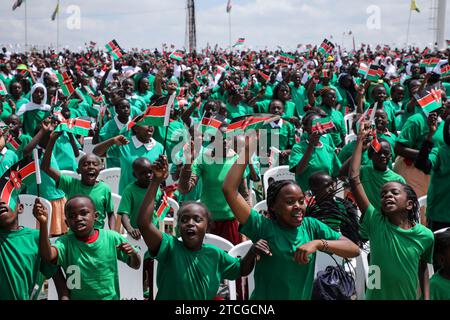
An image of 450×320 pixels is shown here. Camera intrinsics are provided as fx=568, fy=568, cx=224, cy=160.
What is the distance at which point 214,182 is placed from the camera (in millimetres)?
5191

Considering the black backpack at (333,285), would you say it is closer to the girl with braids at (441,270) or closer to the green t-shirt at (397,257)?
Result: the green t-shirt at (397,257)

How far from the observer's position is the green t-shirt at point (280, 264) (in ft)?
10.4

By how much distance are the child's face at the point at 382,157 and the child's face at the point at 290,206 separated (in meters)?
1.85

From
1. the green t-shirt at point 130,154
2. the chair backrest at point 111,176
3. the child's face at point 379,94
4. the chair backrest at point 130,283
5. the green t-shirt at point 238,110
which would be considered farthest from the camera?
the green t-shirt at point 238,110

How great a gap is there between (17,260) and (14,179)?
61cm

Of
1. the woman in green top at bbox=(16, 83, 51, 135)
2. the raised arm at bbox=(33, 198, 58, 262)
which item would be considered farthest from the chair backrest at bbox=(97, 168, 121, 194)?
the raised arm at bbox=(33, 198, 58, 262)

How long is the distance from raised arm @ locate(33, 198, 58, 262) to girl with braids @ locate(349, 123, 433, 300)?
1.96 metres

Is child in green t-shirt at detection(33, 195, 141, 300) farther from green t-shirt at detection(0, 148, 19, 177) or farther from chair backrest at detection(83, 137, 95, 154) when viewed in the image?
chair backrest at detection(83, 137, 95, 154)

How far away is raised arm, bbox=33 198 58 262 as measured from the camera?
11.0 feet

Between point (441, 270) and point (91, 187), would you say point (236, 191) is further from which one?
point (91, 187)

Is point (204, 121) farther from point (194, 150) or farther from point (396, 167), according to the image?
point (396, 167)

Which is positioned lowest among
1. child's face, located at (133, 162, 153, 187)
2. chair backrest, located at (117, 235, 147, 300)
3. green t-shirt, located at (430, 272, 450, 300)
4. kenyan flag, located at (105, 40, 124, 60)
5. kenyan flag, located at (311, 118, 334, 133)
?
chair backrest, located at (117, 235, 147, 300)

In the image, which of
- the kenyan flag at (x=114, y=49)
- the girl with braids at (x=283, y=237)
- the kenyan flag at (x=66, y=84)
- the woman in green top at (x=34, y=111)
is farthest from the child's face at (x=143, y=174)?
the kenyan flag at (x=114, y=49)

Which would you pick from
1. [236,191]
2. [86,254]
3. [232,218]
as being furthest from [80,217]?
[232,218]
